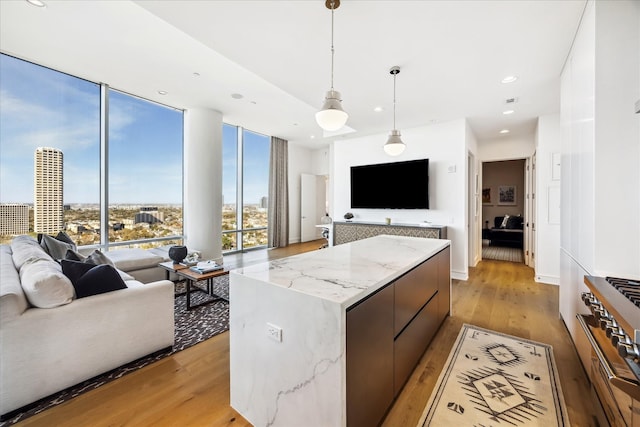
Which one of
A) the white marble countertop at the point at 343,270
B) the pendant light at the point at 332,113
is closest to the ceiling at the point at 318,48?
the pendant light at the point at 332,113

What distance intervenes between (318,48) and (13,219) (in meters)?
4.44

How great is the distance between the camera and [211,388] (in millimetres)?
1805

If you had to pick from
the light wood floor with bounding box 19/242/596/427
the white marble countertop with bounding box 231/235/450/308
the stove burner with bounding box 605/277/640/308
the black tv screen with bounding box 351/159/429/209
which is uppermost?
the black tv screen with bounding box 351/159/429/209

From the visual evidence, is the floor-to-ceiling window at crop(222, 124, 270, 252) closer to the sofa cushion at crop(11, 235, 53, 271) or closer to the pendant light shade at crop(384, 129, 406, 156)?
the sofa cushion at crop(11, 235, 53, 271)

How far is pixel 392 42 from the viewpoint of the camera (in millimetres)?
2402

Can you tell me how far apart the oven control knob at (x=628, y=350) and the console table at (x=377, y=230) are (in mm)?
3511

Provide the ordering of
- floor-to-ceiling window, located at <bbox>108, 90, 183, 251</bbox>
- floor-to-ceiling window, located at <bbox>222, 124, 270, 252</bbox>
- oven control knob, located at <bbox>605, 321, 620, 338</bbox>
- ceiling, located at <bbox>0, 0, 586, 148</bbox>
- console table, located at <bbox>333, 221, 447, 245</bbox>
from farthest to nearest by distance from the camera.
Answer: floor-to-ceiling window, located at <bbox>222, 124, 270, 252</bbox> < console table, located at <bbox>333, 221, 447, 245</bbox> < floor-to-ceiling window, located at <bbox>108, 90, 183, 251</bbox> < ceiling, located at <bbox>0, 0, 586, 148</bbox> < oven control knob, located at <bbox>605, 321, 620, 338</bbox>

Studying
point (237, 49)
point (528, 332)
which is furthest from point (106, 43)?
point (528, 332)

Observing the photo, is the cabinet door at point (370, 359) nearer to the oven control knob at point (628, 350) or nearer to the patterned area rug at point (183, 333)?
the oven control knob at point (628, 350)

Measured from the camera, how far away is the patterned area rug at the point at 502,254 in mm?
6091

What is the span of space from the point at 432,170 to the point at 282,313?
4.45m

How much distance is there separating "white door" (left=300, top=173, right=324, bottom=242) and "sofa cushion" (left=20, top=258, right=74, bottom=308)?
6.53 m

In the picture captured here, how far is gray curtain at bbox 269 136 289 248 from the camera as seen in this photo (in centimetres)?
722

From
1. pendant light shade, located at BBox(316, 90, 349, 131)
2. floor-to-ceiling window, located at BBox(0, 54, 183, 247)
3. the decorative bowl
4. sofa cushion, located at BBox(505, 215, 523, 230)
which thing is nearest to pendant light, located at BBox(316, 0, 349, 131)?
pendant light shade, located at BBox(316, 90, 349, 131)
